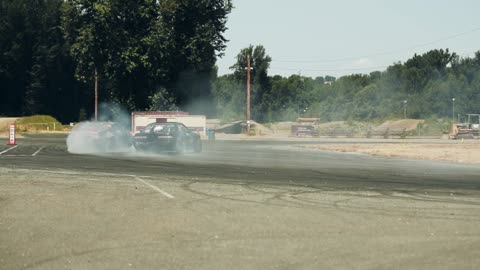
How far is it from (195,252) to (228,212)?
134 inches

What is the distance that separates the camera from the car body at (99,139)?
112 ft

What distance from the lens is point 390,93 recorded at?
440 ft

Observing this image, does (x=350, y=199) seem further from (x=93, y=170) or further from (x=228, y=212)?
(x=93, y=170)

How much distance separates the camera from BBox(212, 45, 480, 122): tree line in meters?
120

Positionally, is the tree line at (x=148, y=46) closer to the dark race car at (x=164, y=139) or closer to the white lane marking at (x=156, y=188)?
the dark race car at (x=164, y=139)

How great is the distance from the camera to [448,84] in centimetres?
12006

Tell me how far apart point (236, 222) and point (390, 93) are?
127695 mm

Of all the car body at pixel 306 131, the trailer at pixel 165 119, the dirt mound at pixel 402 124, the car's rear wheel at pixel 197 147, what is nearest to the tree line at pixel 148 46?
the car body at pixel 306 131

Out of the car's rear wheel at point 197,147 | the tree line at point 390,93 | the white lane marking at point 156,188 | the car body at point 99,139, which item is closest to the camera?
the white lane marking at point 156,188

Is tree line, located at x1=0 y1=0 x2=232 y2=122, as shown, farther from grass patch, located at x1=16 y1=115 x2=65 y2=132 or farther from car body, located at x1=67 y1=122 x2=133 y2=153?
car body, located at x1=67 y1=122 x2=133 y2=153

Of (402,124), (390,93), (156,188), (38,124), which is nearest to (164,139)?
(156,188)

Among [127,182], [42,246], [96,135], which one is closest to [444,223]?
[42,246]

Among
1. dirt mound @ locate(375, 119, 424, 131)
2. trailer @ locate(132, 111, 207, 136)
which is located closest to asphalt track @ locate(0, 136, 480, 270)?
trailer @ locate(132, 111, 207, 136)

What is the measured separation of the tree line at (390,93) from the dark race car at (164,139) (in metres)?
78.6
